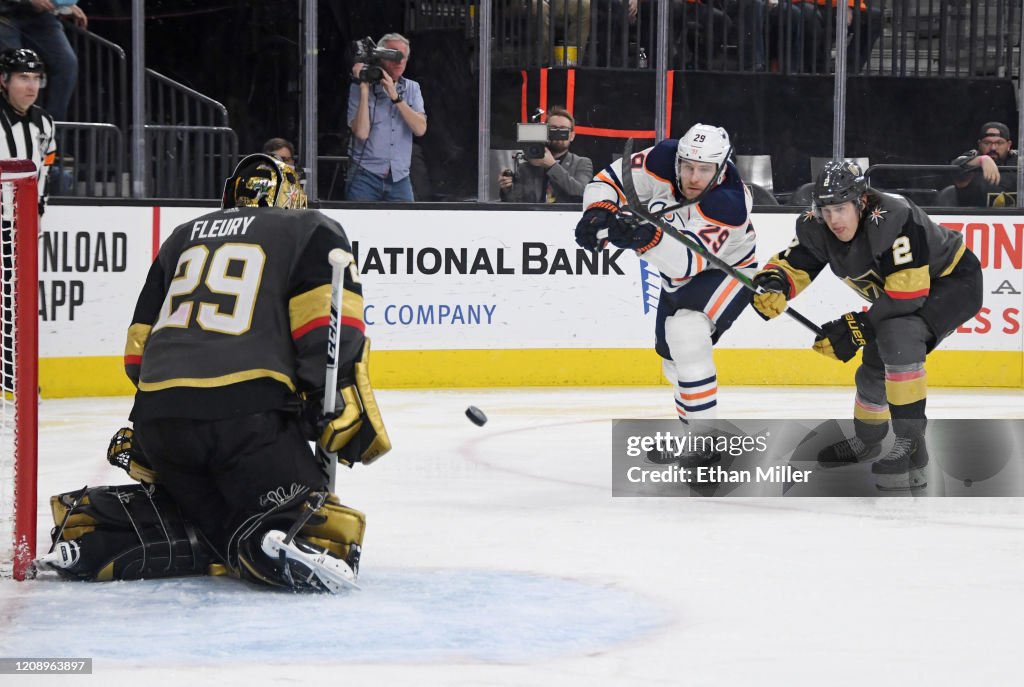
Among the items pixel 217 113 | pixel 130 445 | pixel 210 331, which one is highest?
pixel 217 113

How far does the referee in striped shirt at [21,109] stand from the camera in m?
6.09

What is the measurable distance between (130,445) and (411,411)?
3254 millimetres

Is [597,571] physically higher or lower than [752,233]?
lower

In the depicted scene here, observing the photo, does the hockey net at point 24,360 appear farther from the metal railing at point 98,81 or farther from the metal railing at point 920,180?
the metal railing at point 920,180

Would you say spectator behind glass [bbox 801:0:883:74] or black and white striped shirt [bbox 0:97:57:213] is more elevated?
spectator behind glass [bbox 801:0:883:74]

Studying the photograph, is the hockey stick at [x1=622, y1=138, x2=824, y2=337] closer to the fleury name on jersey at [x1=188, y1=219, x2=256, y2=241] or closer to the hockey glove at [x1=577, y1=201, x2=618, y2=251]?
the hockey glove at [x1=577, y1=201, x2=618, y2=251]

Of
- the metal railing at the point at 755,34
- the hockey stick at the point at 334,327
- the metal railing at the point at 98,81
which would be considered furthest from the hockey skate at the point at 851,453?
the metal railing at the point at 98,81

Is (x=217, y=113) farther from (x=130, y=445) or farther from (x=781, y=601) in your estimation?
(x=781, y=601)

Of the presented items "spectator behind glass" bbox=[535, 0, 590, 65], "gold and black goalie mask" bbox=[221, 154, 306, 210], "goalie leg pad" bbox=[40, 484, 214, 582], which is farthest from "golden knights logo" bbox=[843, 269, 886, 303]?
"spectator behind glass" bbox=[535, 0, 590, 65]

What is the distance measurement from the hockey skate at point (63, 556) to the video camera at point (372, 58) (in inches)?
182

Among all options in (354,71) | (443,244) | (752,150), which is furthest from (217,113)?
(752,150)

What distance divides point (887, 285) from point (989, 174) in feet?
12.3

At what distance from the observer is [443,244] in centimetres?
754

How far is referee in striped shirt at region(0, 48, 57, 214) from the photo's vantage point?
20.0ft
